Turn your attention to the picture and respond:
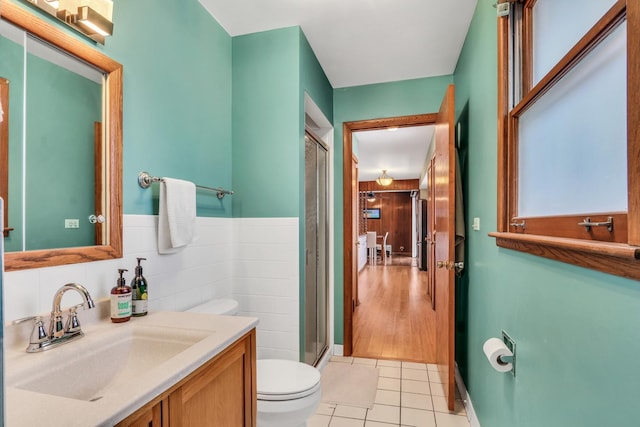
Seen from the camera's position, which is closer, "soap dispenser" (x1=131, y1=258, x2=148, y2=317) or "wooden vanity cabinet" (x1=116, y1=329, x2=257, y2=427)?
"wooden vanity cabinet" (x1=116, y1=329, x2=257, y2=427)

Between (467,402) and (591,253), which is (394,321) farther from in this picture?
(591,253)

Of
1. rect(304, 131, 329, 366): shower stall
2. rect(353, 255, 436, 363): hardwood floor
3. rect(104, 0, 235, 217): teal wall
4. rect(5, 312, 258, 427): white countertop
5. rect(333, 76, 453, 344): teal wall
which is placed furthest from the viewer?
rect(353, 255, 436, 363): hardwood floor

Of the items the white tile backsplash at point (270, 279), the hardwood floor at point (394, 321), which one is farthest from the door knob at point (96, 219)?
the hardwood floor at point (394, 321)

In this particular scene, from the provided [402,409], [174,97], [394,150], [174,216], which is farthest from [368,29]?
[394,150]

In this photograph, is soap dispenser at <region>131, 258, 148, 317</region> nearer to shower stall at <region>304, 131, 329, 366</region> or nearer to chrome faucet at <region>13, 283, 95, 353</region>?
chrome faucet at <region>13, 283, 95, 353</region>

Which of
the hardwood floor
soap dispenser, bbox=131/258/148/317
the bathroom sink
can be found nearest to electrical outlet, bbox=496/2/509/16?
the bathroom sink

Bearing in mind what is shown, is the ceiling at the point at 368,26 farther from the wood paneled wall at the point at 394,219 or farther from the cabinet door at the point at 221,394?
the wood paneled wall at the point at 394,219

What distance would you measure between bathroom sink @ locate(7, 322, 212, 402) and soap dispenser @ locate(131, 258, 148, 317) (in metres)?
0.11

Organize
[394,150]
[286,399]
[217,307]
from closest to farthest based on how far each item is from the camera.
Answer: [286,399] < [217,307] < [394,150]

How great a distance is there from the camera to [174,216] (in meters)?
1.40

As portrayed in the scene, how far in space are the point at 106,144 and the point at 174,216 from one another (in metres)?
0.39

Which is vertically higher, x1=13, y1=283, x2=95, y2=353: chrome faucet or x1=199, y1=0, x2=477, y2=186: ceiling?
x1=199, y1=0, x2=477, y2=186: ceiling

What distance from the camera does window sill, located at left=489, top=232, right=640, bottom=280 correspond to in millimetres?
577

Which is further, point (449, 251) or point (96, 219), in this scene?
point (449, 251)
